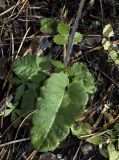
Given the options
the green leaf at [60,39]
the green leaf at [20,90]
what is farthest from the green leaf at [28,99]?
the green leaf at [60,39]

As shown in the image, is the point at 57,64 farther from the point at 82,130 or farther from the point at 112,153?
the point at 112,153

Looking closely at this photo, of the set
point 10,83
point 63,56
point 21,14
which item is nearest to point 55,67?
point 63,56

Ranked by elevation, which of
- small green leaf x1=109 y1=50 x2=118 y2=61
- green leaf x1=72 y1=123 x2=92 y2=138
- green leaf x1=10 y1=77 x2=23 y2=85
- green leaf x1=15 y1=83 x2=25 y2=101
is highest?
small green leaf x1=109 y1=50 x2=118 y2=61

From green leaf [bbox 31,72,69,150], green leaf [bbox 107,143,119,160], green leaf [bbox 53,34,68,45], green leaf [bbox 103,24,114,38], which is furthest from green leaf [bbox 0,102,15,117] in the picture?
green leaf [bbox 103,24,114,38]

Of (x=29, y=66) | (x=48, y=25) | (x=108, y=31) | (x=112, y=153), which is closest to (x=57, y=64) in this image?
(x=29, y=66)

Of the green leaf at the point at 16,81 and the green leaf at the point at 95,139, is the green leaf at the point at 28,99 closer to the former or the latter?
the green leaf at the point at 16,81

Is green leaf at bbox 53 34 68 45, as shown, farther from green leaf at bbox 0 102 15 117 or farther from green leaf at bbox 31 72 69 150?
green leaf at bbox 0 102 15 117
